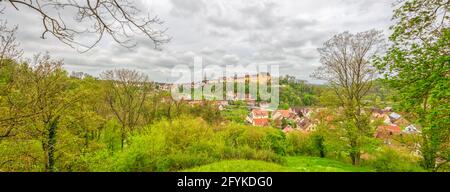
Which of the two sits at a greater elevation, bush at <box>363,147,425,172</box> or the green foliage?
the green foliage

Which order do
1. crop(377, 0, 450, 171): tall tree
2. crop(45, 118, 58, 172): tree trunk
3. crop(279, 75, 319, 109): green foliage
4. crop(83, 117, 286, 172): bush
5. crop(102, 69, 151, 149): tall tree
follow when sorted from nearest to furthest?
crop(377, 0, 450, 171): tall tree < crop(83, 117, 286, 172): bush < crop(45, 118, 58, 172): tree trunk < crop(102, 69, 151, 149): tall tree < crop(279, 75, 319, 109): green foliage

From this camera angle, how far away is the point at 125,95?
68.1ft

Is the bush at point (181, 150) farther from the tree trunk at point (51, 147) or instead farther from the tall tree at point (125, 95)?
the tall tree at point (125, 95)

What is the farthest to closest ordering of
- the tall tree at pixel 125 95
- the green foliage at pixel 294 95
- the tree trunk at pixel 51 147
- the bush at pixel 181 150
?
1. the green foliage at pixel 294 95
2. the tall tree at pixel 125 95
3. the tree trunk at pixel 51 147
4. the bush at pixel 181 150

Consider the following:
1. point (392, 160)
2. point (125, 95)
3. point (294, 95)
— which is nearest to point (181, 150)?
point (392, 160)

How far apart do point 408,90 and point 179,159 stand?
718 centimetres

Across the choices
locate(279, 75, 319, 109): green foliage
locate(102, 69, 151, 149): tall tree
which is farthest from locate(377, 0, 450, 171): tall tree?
locate(279, 75, 319, 109): green foliage

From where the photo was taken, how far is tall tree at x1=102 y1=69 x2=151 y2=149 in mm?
20062

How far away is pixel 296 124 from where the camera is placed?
1896 inches

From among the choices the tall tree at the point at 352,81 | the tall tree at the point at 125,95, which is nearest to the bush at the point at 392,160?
the tall tree at the point at 352,81

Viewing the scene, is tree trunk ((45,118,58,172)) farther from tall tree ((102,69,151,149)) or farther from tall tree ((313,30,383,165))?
tall tree ((313,30,383,165))

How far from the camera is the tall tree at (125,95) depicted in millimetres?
20062

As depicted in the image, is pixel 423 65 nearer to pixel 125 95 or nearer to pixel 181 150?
pixel 181 150
